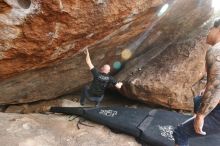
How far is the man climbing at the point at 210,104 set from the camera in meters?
3.69

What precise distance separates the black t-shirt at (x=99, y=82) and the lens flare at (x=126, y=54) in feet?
3.02

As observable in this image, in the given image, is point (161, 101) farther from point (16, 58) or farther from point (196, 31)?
point (16, 58)

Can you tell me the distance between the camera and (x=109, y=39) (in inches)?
235

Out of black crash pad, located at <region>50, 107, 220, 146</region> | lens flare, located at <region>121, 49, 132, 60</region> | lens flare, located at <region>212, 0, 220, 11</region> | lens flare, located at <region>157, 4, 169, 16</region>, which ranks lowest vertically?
black crash pad, located at <region>50, 107, 220, 146</region>

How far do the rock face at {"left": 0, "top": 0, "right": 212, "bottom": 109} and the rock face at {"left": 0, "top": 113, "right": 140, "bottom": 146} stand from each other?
78 cm

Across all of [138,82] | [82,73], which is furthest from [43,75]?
[138,82]

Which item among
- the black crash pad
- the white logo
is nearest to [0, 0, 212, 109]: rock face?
the black crash pad

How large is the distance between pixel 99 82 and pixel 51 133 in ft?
5.35

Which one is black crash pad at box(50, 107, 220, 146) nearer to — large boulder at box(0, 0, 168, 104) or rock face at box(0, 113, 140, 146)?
rock face at box(0, 113, 140, 146)

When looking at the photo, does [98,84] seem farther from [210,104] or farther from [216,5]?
[216,5]

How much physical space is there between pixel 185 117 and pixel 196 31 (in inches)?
101

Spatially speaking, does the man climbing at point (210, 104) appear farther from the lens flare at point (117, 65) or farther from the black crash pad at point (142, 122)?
the lens flare at point (117, 65)

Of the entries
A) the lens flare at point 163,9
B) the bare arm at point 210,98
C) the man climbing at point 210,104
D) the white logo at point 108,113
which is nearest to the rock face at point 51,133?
the white logo at point 108,113

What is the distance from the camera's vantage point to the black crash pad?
18.4 feet
